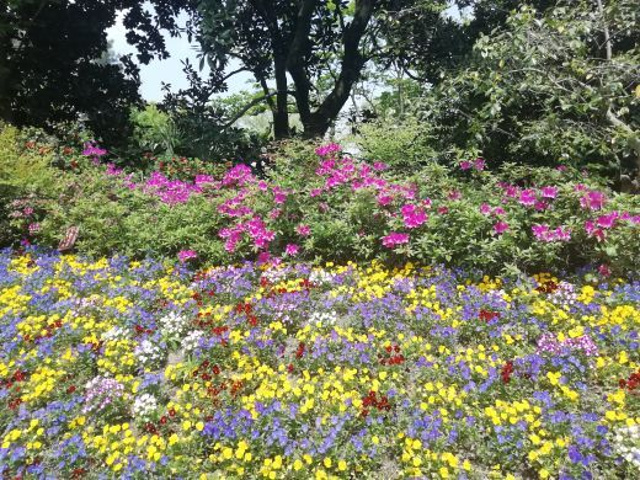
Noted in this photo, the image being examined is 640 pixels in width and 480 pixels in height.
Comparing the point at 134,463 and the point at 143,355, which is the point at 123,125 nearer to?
the point at 143,355

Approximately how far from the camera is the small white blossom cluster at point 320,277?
15.0ft

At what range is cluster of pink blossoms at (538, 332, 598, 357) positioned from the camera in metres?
3.27

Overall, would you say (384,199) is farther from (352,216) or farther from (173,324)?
(173,324)

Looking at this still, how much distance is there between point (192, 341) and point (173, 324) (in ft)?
1.10

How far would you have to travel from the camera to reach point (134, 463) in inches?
107

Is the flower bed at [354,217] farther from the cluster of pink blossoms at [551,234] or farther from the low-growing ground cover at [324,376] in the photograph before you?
the low-growing ground cover at [324,376]

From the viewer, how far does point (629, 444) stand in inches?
101

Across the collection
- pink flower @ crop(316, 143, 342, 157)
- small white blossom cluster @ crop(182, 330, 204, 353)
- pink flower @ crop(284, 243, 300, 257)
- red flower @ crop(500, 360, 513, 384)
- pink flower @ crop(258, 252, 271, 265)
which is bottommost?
red flower @ crop(500, 360, 513, 384)

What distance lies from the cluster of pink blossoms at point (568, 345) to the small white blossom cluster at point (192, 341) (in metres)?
2.60

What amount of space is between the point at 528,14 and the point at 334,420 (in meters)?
5.00

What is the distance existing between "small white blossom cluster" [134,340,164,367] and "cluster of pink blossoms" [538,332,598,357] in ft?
9.57

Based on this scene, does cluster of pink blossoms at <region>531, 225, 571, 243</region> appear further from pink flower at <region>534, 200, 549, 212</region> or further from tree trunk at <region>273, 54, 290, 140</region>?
tree trunk at <region>273, 54, 290, 140</region>

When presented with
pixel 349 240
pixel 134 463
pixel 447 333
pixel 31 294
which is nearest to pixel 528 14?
pixel 349 240

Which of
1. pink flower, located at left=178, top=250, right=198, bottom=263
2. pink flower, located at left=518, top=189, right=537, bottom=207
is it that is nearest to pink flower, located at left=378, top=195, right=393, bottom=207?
pink flower, located at left=518, top=189, right=537, bottom=207
